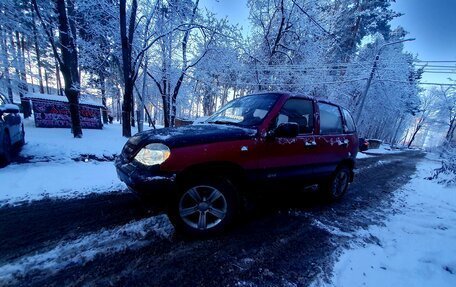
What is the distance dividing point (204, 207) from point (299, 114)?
2.35m

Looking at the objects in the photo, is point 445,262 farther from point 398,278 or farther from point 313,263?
point 313,263

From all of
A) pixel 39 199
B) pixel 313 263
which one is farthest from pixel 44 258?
pixel 313 263

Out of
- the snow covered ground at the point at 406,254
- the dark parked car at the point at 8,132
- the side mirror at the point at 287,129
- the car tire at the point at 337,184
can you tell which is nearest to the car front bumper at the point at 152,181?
the side mirror at the point at 287,129

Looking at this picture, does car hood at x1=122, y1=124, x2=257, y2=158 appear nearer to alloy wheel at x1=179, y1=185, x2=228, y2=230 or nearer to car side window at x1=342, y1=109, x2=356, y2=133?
alloy wheel at x1=179, y1=185, x2=228, y2=230

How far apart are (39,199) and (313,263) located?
4559 mm

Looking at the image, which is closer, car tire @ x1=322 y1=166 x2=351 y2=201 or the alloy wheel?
the alloy wheel

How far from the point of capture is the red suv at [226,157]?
8.37 feet

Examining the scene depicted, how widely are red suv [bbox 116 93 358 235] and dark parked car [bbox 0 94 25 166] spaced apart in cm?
413

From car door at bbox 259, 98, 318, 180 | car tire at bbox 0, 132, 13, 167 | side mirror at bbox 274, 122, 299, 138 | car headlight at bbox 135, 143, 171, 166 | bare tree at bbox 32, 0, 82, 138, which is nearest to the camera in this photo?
car headlight at bbox 135, 143, 171, 166

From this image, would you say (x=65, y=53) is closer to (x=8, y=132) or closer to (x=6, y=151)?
(x=8, y=132)

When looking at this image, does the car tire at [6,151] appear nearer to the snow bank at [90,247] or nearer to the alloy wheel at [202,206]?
the snow bank at [90,247]

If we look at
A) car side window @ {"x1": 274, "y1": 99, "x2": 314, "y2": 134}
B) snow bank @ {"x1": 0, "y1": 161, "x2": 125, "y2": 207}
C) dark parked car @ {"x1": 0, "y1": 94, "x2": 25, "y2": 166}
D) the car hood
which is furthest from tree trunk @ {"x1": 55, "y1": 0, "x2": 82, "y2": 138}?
car side window @ {"x1": 274, "y1": 99, "x2": 314, "y2": 134}

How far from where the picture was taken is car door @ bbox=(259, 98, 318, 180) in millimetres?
3252

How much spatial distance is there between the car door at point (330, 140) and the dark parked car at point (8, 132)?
708 cm
